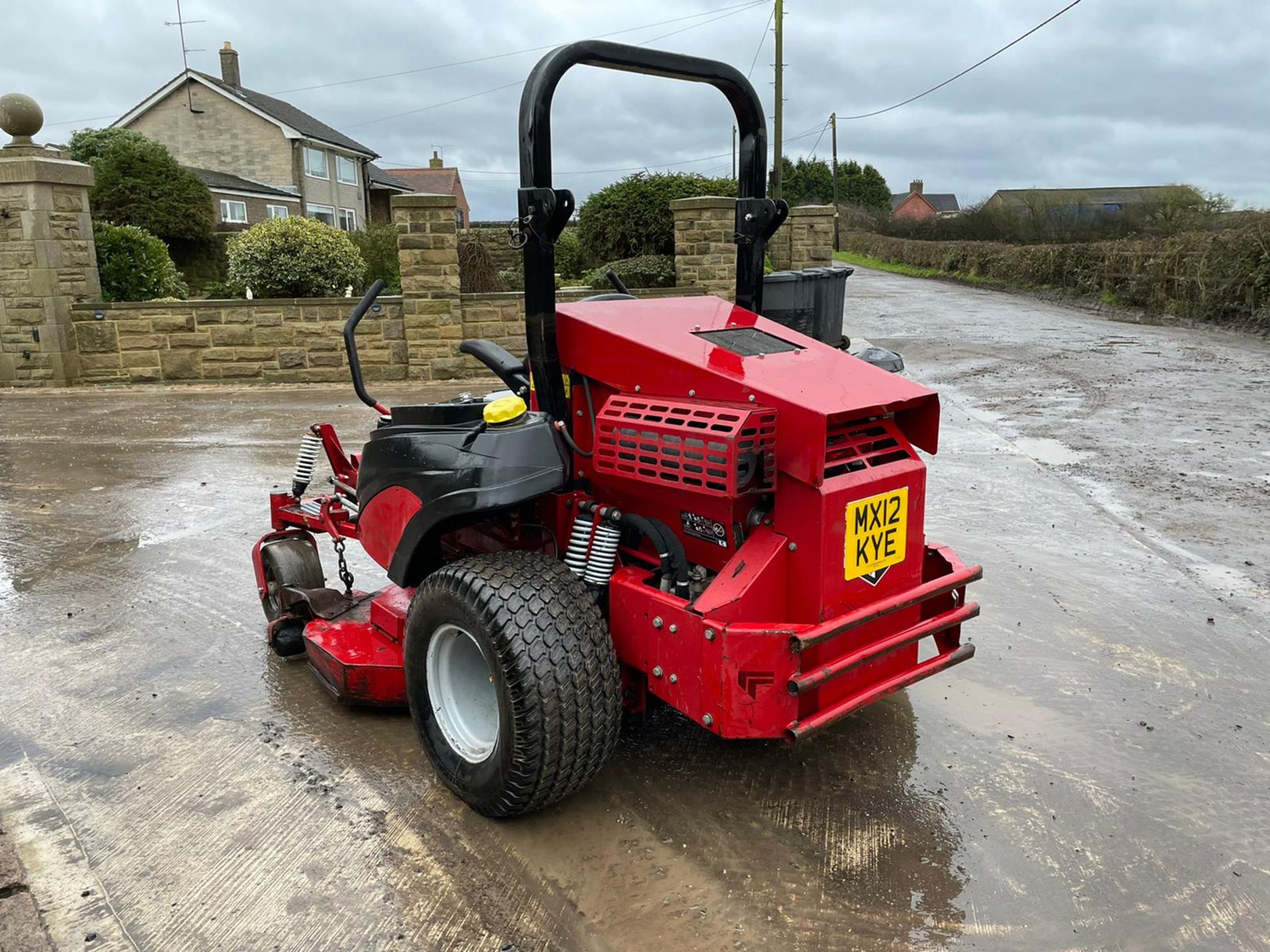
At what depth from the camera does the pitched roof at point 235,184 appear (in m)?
32.7

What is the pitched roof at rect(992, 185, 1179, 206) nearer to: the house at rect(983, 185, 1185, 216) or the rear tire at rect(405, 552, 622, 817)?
the house at rect(983, 185, 1185, 216)

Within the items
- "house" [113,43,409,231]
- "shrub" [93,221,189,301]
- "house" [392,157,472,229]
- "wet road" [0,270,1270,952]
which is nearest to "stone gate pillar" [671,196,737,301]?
"shrub" [93,221,189,301]

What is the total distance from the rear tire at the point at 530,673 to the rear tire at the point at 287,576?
4.05 feet

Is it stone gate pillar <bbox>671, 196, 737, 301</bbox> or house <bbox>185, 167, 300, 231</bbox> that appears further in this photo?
house <bbox>185, 167, 300, 231</bbox>

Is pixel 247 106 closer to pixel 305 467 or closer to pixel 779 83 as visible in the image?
pixel 779 83

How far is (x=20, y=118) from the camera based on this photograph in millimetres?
10586

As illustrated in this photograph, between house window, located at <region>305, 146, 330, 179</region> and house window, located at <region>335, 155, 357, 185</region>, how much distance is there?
964 mm

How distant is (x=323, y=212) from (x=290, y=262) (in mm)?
28898

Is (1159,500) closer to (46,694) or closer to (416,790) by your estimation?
(416,790)

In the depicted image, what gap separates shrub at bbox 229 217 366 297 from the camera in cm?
1244

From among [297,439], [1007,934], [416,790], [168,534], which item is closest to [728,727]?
[1007,934]

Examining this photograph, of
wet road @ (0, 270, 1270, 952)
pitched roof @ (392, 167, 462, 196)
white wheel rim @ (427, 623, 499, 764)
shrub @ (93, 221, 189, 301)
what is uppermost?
pitched roof @ (392, 167, 462, 196)

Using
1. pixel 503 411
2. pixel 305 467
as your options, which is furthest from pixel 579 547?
pixel 305 467

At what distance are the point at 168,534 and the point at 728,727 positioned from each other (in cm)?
420
